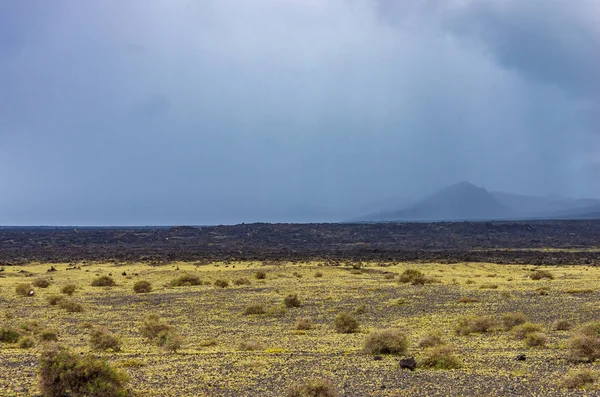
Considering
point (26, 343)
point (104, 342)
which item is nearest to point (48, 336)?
point (26, 343)

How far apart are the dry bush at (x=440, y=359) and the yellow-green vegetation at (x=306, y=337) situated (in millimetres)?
41

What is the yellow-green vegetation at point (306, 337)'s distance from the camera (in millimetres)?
12844

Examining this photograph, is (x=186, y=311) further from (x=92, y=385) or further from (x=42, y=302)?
(x=92, y=385)

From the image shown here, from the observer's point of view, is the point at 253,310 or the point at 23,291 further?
the point at 23,291

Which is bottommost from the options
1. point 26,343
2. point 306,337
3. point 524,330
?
point 306,337

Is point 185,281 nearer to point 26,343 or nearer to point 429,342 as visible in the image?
point 26,343

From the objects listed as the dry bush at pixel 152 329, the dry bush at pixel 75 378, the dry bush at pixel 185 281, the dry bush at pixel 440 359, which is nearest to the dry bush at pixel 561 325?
the dry bush at pixel 440 359

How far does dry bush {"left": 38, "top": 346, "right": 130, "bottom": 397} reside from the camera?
11477mm

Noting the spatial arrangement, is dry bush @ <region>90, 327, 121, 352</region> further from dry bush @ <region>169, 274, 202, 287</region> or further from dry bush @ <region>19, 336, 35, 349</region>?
dry bush @ <region>169, 274, 202, 287</region>

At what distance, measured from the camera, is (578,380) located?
481 inches

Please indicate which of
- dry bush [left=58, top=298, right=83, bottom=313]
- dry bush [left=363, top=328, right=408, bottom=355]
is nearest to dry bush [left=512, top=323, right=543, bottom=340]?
dry bush [left=363, top=328, right=408, bottom=355]

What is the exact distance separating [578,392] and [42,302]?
3034 centimetres

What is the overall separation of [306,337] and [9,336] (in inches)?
417

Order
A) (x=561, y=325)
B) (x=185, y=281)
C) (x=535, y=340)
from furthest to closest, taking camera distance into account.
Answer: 1. (x=185, y=281)
2. (x=561, y=325)
3. (x=535, y=340)
